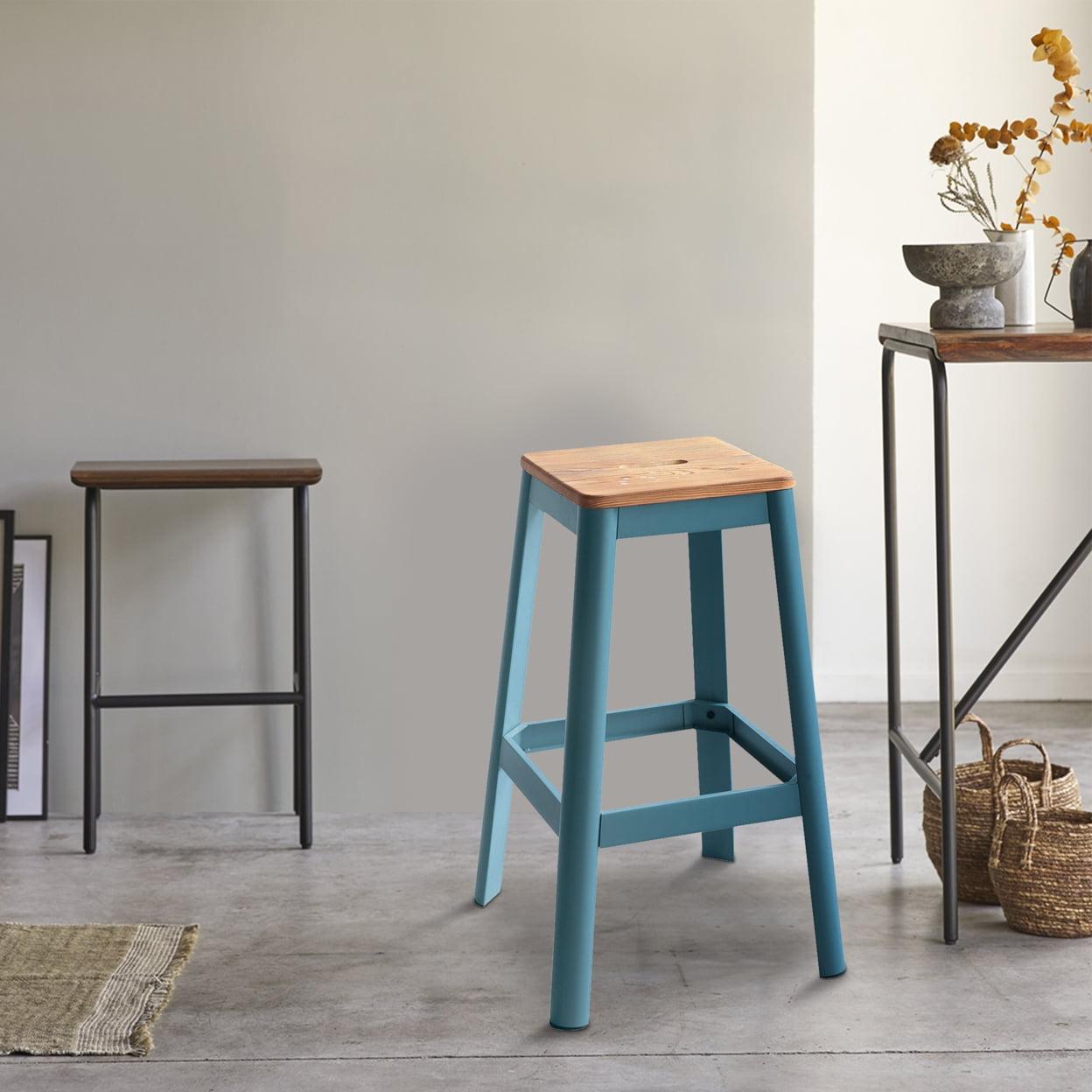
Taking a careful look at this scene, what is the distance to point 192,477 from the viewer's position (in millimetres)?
3133

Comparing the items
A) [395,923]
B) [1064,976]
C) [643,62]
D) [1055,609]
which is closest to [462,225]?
[643,62]

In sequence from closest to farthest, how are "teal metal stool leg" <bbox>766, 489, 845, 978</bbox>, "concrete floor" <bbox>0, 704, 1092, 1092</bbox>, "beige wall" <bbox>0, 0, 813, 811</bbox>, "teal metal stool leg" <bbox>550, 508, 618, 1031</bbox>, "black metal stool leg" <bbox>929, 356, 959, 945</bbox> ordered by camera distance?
"concrete floor" <bbox>0, 704, 1092, 1092</bbox>
"teal metal stool leg" <bbox>550, 508, 618, 1031</bbox>
"teal metal stool leg" <bbox>766, 489, 845, 978</bbox>
"black metal stool leg" <bbox>929, 356, 959, 945</bbox>
"beige wall" <bbox>0, 0, 813, 811</bbox>

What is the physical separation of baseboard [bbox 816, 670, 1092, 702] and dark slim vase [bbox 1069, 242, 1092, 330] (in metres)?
2.12

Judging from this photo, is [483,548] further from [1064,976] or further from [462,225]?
[1064,976]

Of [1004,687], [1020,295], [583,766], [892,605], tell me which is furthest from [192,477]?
[1004,687]

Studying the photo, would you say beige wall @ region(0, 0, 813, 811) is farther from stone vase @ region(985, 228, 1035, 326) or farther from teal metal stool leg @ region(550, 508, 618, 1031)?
teal metal stool leg @ region(550, 508, 618, 1031)

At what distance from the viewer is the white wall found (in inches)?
179

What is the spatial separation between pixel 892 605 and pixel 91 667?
1.79m

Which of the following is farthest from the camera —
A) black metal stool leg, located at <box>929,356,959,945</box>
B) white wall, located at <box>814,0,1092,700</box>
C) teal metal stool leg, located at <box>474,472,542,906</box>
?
white wall, located at <box>814,0,1092,700</box>

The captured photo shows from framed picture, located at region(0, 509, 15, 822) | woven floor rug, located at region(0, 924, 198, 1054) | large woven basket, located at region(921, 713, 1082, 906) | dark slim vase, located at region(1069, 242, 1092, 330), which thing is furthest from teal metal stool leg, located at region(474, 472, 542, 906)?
framed picture, located at region(0, 509, 15, 822)

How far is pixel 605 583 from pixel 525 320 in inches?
47.5

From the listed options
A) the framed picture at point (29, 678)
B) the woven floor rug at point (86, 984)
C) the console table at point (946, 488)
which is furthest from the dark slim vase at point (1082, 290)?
the framed picture at point (29, 678)

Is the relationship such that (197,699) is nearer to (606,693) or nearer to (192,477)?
(192,477)

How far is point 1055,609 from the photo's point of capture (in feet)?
15.7
